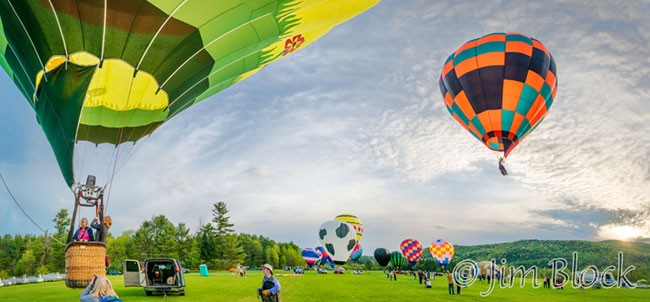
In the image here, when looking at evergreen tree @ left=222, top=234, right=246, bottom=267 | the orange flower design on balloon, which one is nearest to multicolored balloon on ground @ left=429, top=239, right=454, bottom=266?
evergreen tree @ left=222, top=234, right=246, bottom=267

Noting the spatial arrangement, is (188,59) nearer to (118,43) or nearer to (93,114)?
(118,43)

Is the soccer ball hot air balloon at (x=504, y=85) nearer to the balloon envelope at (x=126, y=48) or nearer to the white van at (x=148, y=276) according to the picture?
the balloon envelope at (x=126, y=48)

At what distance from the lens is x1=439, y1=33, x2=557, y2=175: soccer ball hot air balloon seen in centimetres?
1830

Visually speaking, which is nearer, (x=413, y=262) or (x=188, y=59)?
(x=188, y=59)

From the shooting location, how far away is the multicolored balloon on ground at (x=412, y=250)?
181ft

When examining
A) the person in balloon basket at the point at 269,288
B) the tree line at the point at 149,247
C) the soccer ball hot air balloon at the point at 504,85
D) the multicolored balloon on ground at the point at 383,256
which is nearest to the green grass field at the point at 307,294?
the soccer ball hot air balloon at the point at 504,85

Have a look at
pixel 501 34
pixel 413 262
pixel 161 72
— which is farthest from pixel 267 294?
pixel 413 262

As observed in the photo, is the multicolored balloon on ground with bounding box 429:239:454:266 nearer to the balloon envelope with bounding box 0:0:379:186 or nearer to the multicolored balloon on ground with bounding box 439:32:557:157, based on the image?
the multicolored balloon on ground with bounding box 439:32:557:157

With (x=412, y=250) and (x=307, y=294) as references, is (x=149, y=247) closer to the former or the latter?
(x=412, y=250)

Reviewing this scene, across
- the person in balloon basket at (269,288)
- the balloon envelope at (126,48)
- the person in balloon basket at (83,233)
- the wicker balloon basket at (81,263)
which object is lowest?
the person in balloon basket at (269,288)

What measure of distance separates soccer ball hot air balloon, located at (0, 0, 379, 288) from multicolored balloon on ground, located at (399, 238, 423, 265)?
4934 cm

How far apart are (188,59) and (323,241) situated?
131ft

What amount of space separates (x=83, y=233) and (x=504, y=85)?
1681cm

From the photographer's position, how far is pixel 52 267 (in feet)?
191
